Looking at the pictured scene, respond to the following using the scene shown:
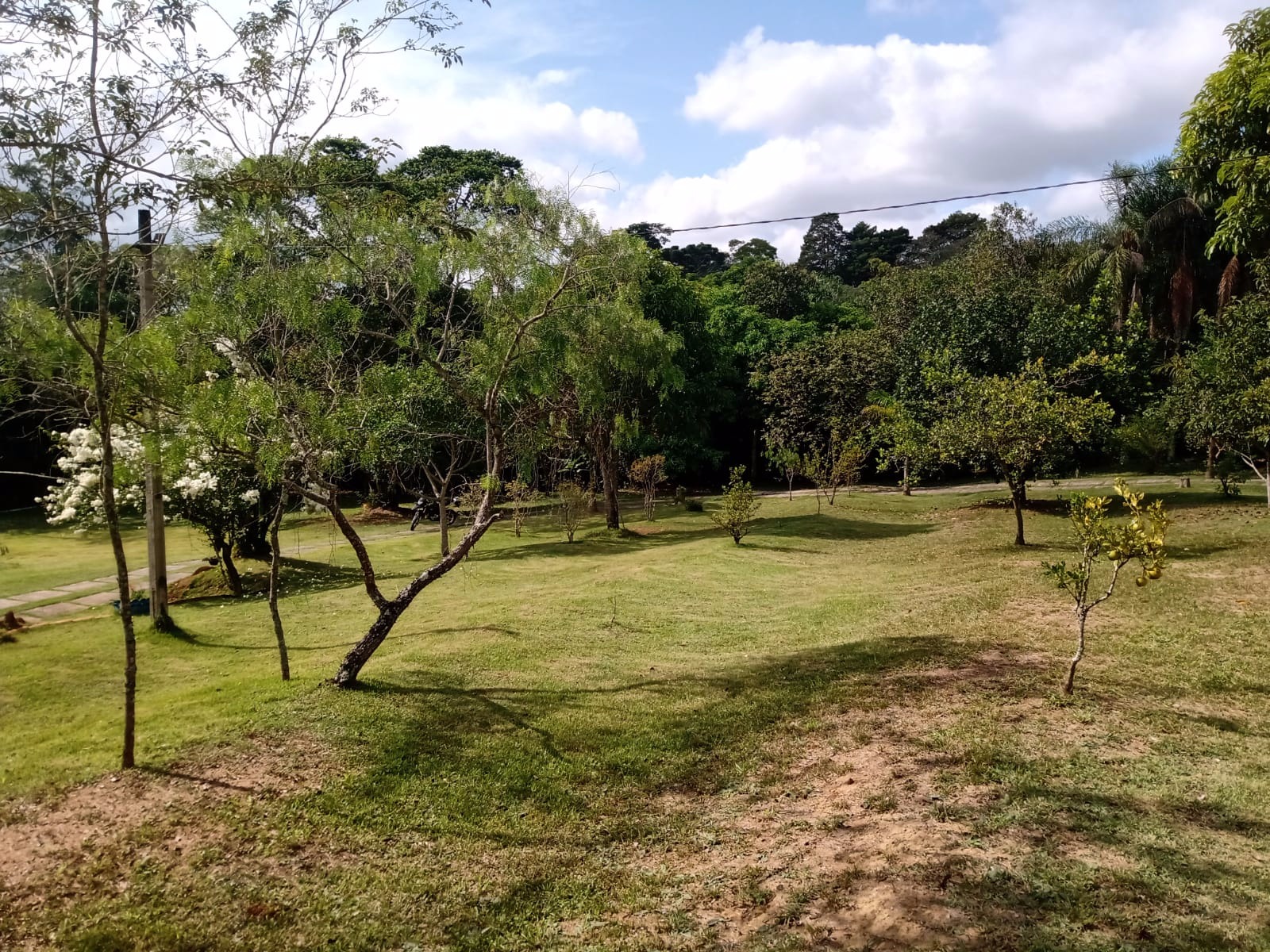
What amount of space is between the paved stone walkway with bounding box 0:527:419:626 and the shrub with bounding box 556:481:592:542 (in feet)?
24.3

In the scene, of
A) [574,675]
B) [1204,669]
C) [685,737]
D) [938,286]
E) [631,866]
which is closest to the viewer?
[631,866]

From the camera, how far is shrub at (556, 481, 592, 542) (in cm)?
1905

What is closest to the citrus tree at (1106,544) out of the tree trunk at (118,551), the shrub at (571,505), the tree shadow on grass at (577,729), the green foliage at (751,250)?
the tree shadow on grass at (577,729)

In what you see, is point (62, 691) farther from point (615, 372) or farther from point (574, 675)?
point (615, 372)

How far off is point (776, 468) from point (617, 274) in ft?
63.0

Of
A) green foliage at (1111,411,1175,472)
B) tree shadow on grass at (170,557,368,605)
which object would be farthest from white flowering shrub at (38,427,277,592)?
green foliage at (1111,411,1175,472)

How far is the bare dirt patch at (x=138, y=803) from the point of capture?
4.59 metres

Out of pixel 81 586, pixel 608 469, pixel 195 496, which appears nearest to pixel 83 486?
pixel 195 496

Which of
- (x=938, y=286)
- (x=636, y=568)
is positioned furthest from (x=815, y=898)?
(x=938, y=286)

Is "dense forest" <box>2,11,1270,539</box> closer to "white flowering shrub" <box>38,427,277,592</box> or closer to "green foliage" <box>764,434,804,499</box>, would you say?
"green foliage" <box>764,434,804,499</box>

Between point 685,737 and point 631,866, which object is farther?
point 685,737

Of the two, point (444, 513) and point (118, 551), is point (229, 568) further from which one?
point (118, 551)

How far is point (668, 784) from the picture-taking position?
5727mm

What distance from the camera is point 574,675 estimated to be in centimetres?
810
